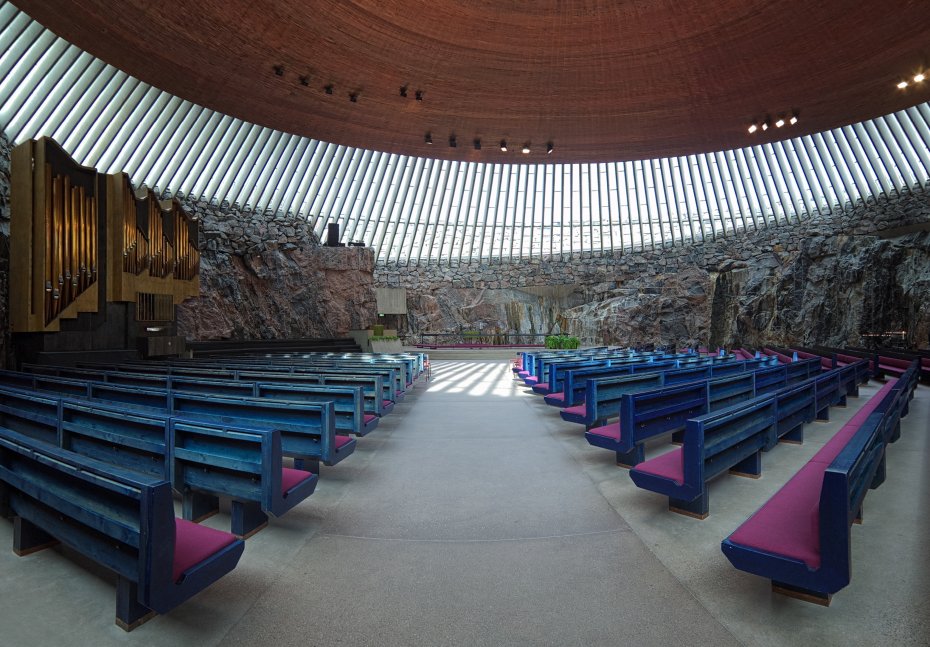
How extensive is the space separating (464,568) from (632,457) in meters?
2.00

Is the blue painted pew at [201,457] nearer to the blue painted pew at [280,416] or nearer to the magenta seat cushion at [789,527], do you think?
the blue painted pew at [280,416]

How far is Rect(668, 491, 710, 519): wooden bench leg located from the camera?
2.59m

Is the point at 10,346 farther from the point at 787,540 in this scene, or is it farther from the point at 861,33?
the point at 861,33

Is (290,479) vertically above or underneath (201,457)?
underneath

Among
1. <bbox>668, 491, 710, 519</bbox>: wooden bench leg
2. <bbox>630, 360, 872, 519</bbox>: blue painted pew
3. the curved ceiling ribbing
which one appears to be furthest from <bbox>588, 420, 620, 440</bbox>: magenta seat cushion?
the curved ceiling ribbing

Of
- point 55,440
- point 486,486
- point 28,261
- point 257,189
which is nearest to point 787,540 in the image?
point 486,486

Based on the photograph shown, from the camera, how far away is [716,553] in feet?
7.23

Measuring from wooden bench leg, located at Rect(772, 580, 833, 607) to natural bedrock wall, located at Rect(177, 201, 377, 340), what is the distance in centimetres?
1644

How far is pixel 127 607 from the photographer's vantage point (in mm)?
1612

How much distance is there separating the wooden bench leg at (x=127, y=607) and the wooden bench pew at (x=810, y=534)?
209cm

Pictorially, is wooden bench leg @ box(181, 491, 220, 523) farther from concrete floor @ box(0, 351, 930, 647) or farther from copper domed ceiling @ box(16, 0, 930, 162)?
copper domed ceiling @ box(16, 0, 930, 162)

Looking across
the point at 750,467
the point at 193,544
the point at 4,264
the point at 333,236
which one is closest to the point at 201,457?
the point at 193,544

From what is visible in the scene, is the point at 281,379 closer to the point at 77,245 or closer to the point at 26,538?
the point at 26,538

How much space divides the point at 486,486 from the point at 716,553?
1.45 metres
